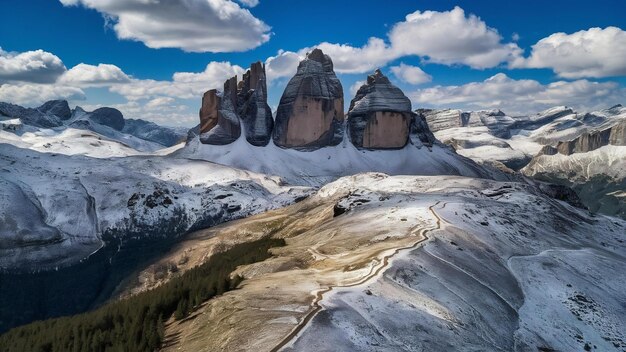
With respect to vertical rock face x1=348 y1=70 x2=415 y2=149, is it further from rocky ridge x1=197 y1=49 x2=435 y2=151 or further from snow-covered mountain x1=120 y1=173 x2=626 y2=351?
snow-covered mountain x1=120 y1=173 x2=626 y2=351

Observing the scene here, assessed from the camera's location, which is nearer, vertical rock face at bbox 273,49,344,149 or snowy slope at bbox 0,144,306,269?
snowy slope at bbox 0,144,306,269

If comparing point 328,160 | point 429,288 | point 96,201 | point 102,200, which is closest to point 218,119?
point 328,160

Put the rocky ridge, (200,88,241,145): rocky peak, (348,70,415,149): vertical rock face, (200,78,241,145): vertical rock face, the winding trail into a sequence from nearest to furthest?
the winding trail → (200,88,241,145): rocky peak → (200,78,241,145): vertical rock face → the rocky ridge → (348,70,415,149): vertical rock face

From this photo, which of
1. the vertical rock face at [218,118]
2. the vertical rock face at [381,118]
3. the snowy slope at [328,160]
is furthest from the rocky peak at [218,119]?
the vertical rock face at [381,118]

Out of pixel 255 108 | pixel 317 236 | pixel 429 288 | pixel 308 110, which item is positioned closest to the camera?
pixel 429 288

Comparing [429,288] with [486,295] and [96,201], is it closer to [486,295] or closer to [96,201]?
[486,295]

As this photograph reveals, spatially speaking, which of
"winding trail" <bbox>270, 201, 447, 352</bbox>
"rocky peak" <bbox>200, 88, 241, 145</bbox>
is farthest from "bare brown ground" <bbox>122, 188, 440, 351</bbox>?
"rocky peak" <bbox>200, 88, 241, 145</bbox>

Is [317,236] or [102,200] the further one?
[102,200]
